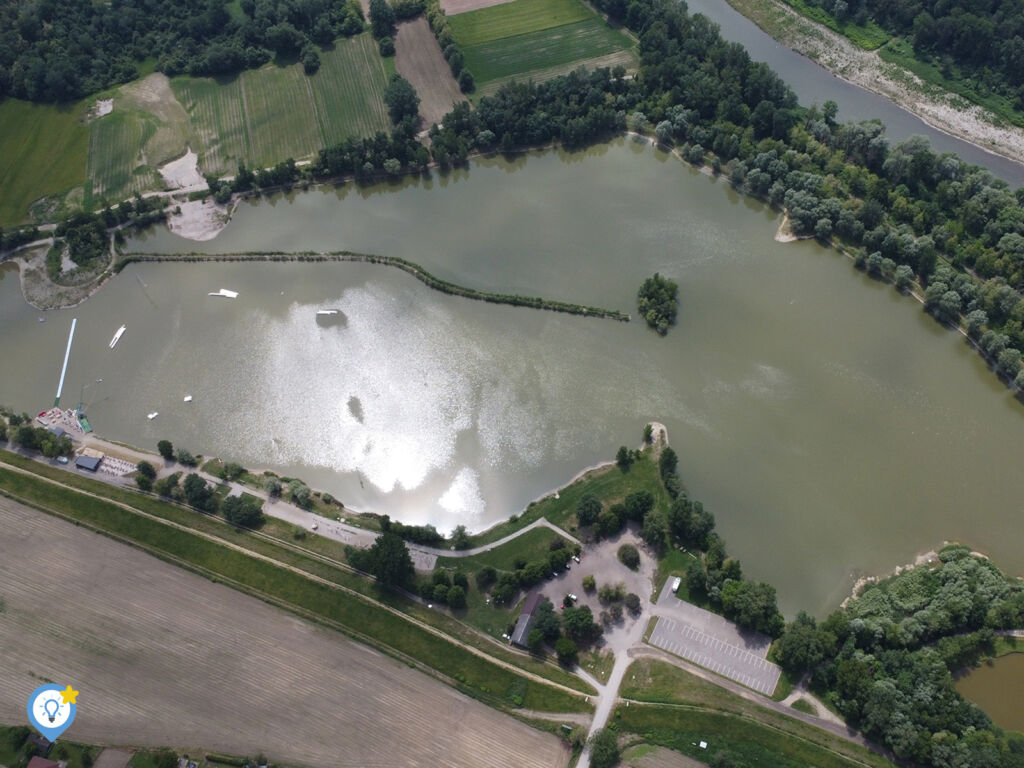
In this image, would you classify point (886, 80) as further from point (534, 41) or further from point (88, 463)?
point (88, 463)

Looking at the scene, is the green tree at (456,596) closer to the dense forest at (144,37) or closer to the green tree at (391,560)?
the green tree at (391,560)

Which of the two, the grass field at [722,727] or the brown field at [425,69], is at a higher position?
the brown field at [425,69]

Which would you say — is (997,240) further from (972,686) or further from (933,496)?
(972,686)

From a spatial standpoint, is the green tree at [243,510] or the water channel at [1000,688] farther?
the green tree at [243,510]

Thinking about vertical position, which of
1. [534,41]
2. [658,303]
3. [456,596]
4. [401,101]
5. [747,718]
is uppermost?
[534,41]

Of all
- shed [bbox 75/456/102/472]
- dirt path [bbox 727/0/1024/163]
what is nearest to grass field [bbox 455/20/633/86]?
dirt path [bbox 727/0/1024/163]

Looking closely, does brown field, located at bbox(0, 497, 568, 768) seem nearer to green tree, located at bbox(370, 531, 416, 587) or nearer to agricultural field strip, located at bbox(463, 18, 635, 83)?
green tree, located at bbox(370, 531, 416, 587)

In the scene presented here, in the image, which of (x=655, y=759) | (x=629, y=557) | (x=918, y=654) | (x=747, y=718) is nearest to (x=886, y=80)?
(x=918, y=654)

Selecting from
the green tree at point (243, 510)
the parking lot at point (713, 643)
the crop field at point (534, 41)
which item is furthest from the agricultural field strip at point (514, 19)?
the parking lot at point (713, 643)
